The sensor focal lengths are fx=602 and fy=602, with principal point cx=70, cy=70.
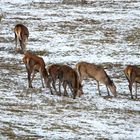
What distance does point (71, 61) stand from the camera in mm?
28109

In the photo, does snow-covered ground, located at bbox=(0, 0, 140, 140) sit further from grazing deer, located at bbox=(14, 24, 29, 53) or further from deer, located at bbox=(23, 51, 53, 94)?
grazing deer, located at bbox=(14, 24, 29, 53)

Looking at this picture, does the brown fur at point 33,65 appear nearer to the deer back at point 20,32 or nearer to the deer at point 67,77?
the deer at point 67,77

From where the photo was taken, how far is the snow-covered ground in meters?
15.5

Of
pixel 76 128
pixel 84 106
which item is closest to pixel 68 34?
pixel 84 106

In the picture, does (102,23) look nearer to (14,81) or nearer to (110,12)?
(110,12)

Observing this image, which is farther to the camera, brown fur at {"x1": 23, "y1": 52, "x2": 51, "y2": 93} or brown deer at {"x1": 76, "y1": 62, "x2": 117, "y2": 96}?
brown deer at {"x1": 76, "y1": 62, "x2": 117, "y2": 96}

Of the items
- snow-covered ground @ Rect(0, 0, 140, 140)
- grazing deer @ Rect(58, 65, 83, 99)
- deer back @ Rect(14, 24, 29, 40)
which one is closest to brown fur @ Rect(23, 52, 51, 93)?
snow-covered ground @ Rect(0, 0, 140, 140)

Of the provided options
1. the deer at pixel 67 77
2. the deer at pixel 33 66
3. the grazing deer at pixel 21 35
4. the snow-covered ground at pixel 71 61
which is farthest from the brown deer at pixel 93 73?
the grazing deer at pixel 21 35

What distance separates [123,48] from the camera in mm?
31375

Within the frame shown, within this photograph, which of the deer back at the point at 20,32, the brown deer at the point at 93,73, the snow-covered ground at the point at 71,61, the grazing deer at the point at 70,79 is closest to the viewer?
the snow-covered ground at the point at 71,61

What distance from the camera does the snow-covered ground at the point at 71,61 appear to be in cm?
1553

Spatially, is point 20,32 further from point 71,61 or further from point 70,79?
point 70,79

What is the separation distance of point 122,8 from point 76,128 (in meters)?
29.5

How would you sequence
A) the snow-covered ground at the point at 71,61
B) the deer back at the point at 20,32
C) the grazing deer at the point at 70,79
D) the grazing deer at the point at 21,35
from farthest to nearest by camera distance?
1. the deer back at the point at 20,32
2. the grazing deer at the point at 21,35
3. the grazing deer at the point at 70,79
4. the snow-covered ground at the point at 71,61
